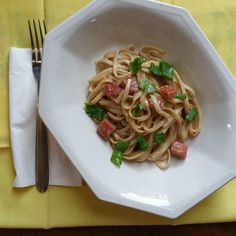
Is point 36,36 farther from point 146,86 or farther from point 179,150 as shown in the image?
point 179,150

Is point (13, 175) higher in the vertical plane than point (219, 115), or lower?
lower

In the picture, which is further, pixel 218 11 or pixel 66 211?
pixel 218 11

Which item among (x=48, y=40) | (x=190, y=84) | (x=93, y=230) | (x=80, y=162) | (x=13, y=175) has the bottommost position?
(x=93, y=230)

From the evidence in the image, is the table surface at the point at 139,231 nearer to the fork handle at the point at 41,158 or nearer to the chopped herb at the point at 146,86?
the fork handle at the point at 41,158

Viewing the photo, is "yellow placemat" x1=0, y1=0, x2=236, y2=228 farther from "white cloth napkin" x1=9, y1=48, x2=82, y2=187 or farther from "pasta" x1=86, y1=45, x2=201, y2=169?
"pasta" x1=86, y1=45, x2=201, y2=169

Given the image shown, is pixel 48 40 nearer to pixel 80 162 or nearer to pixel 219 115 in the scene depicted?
pixel 80 162

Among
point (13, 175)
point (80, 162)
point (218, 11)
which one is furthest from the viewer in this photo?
point (218, 11)

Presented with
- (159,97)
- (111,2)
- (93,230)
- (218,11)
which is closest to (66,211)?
(93,230)

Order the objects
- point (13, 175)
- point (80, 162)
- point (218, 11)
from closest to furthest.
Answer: point (80, 162) < point (13, 175) < point (218, 11)

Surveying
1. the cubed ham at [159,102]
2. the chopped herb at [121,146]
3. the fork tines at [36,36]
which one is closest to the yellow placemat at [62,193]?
the fork tines at [36,36]
